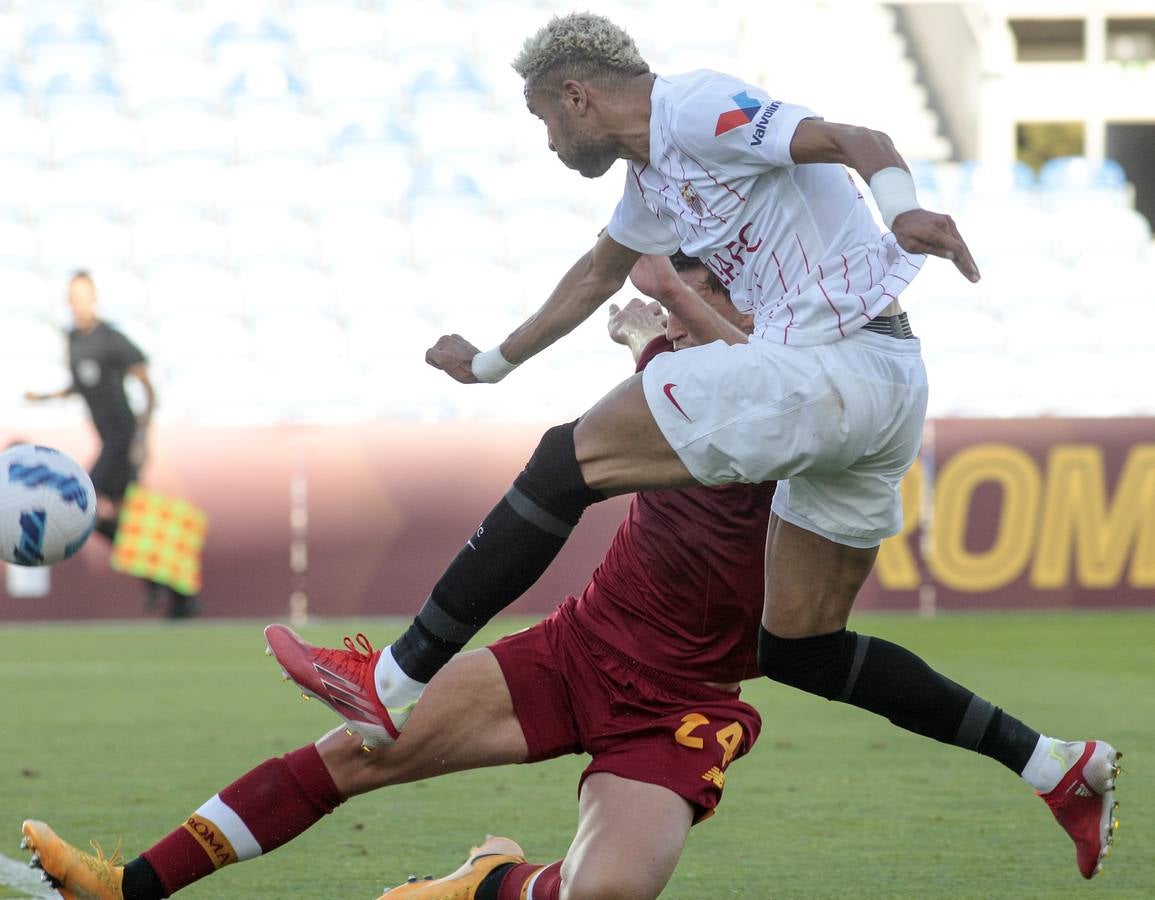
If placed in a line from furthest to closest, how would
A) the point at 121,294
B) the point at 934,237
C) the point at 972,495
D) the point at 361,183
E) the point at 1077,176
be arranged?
the point at 1077,176, the point at 361,183, the point at 121,294, the point at 972,495, the point at 934,237

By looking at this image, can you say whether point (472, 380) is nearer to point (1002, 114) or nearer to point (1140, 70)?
point (1002, 114)

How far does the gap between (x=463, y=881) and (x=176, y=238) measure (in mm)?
11173

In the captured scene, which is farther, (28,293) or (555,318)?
(28,293)

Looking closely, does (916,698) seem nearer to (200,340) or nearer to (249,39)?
(200,340)

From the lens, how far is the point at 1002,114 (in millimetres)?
17297

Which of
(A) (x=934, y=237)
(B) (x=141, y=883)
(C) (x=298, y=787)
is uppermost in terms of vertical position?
(A) (x=934, y=237)

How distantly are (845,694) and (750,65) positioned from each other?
1263 cm

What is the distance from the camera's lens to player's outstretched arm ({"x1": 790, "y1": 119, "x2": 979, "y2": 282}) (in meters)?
2.91

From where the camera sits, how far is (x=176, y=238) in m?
14.2

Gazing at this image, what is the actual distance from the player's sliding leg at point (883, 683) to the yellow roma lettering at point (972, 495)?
26.0 ft

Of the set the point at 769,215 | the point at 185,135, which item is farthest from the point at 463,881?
the point at 185,135

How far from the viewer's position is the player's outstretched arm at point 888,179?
291cm

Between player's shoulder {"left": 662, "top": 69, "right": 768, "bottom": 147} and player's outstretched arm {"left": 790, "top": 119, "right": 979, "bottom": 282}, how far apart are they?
127 mm

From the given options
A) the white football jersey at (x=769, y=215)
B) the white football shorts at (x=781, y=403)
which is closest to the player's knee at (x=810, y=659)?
the white football shorts at (x=781, y=403)
